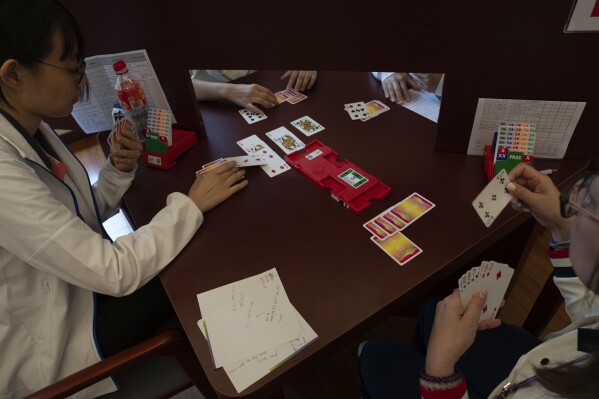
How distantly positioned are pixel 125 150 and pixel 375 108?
91 cm

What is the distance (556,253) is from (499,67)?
52 cm

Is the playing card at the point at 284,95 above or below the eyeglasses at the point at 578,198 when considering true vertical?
below

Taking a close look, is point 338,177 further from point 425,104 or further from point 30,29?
point 30,29

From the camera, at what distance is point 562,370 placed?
0.61 metres

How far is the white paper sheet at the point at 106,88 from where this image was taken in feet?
4.20

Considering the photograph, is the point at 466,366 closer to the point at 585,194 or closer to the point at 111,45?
the point at 585,194

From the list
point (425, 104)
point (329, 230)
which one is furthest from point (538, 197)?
point (425, 104)

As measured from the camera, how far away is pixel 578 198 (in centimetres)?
70

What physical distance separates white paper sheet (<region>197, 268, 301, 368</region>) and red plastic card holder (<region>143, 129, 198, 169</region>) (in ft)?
1.83

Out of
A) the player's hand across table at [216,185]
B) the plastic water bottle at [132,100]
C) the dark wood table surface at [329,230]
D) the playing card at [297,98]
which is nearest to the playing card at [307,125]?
the dark wood table surface at [329,230]

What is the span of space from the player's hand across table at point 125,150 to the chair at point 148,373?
0.60 meters

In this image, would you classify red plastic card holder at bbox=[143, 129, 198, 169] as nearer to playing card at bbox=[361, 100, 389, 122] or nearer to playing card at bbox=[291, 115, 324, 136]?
playing card at bbox=[291, 115, 324, 136]

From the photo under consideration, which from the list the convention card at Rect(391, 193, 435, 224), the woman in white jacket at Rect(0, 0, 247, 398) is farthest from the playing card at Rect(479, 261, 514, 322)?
the woman in white jacket at Rect(0, 0, 247, 398)

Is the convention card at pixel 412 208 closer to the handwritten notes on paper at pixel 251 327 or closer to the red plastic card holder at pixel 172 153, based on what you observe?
the handwritten notes on paper at pixel 251 327
